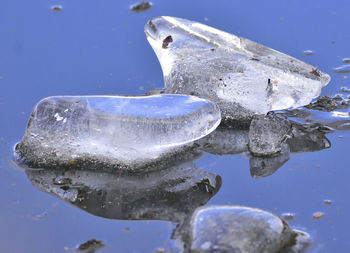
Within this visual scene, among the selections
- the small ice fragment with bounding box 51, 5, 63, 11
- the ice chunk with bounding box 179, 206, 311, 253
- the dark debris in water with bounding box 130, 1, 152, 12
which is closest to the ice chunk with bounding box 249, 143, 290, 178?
the ice chunk with bounding box 179, 206, 311, 253

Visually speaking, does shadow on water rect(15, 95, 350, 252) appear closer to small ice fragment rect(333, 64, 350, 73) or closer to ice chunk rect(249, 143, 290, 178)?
ice chunk rect(249, 143, 290, 178)

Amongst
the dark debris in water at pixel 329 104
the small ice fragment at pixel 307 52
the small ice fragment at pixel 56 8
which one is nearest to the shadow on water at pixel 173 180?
the dark debris in water at pixel 329 104

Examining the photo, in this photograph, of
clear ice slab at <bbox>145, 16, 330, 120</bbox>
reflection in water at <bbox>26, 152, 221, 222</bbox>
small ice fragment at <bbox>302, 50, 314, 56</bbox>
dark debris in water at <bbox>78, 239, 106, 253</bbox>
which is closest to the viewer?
dark debris in water at <bbox>78, 239, 106, 253</bbox>

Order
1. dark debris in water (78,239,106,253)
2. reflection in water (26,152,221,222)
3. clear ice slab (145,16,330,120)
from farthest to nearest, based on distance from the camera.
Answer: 1. clear ice slab (145,16,330,120)
2. reflection in water (26,152,221,222)
3. dark debris in water (78,239,106,253)

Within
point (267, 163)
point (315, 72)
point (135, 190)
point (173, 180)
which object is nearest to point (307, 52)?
point (315, 72)

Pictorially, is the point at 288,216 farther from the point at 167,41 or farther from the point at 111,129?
the point at 167,41
